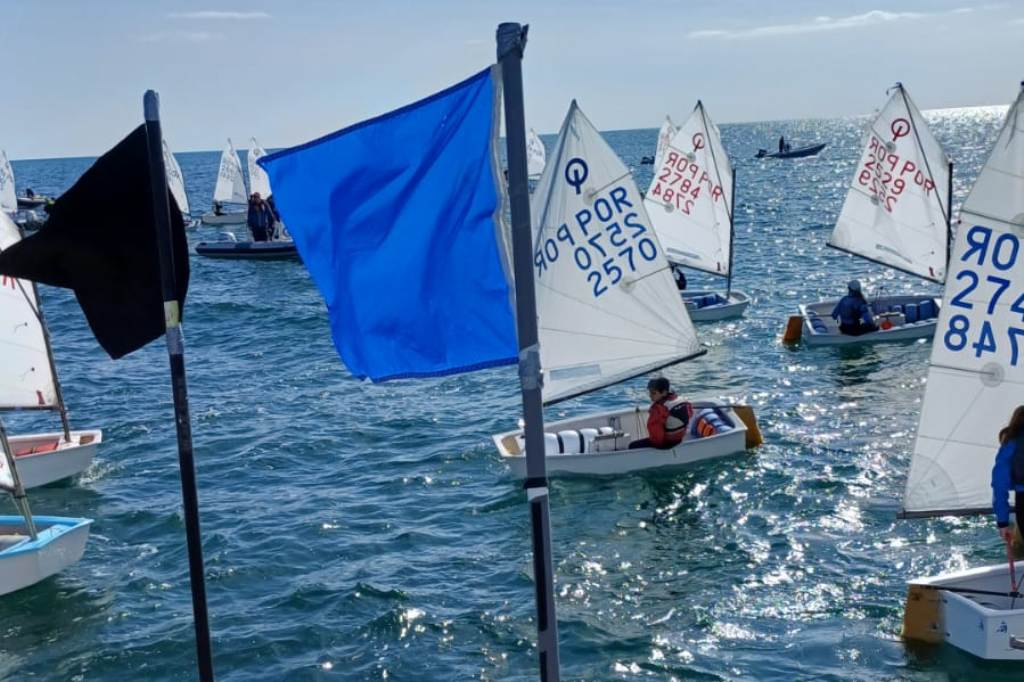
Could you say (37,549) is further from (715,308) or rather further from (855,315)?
(715,308)

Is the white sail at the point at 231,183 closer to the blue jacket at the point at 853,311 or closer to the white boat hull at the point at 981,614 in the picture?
the blue jacket at the point at 853,311

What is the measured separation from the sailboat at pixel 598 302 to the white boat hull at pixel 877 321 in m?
9.63

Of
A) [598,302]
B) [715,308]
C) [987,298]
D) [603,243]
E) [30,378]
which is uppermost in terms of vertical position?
[603,243]

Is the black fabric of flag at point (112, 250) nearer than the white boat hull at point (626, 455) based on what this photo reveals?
Yes

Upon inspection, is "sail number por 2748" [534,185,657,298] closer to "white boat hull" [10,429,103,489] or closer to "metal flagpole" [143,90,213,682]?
"white boat hull" [10,429,103,489]

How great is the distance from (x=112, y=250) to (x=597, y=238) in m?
11.1

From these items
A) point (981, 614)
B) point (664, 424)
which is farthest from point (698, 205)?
point (981, 614)

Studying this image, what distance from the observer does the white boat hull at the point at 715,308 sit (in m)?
30.9

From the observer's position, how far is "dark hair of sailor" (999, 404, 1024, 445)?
1126cm

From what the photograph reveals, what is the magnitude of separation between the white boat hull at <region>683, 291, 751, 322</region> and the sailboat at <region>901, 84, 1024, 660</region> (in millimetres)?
18508

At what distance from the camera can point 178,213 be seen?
6.67 m

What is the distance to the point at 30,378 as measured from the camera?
62.6ft

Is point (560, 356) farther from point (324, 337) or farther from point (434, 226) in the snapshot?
point (324, 337)

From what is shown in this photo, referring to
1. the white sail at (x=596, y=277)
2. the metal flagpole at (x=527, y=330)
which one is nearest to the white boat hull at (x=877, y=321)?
the white sail at (x=596, y=277)
